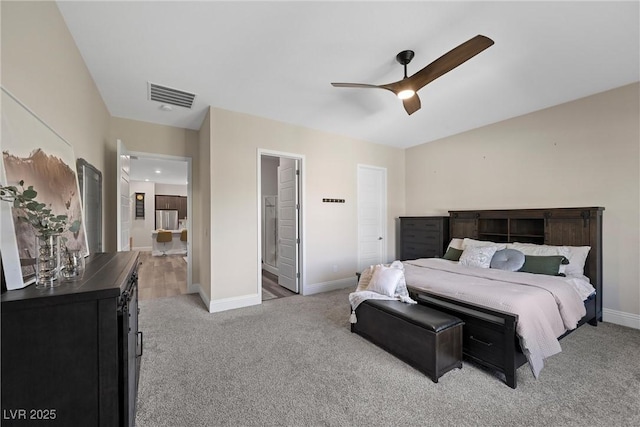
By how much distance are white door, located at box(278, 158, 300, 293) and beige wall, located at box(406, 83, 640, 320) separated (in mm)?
2950

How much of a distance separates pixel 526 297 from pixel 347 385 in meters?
1.66

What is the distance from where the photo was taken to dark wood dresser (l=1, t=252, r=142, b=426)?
0.91m

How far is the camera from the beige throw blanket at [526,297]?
205 cm

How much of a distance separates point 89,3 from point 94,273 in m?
1.92

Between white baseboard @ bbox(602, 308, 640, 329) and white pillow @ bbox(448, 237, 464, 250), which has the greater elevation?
white pillow @ bbox(448, 237, 464, 250)

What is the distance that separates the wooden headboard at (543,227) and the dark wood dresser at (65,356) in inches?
181

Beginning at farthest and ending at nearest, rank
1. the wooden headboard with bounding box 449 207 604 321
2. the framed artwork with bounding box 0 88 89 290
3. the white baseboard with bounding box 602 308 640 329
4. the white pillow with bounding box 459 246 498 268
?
the white pillow with bounding box 459 246 498 268 < the wooden headboard with bounding box 449 207 604 321 < the white baseboard with bounding box 602 308 640 329 < the framed artwork with bounding box 0 88 89 290

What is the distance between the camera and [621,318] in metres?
3.10

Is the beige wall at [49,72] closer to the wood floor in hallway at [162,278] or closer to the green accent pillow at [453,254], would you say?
the wood floor in hallway at [162,278]

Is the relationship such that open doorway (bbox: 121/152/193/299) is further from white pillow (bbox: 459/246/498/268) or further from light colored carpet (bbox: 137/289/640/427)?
white pillow (bbox: 459/246/498/268)

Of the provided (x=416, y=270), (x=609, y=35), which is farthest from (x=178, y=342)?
(x=609, y=35)

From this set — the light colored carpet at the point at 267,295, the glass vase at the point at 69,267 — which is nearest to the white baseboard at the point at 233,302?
the light colored carpet at the point at 267,295

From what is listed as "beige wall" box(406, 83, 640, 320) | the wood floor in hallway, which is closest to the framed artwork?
the wood floor in hallway

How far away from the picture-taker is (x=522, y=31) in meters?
2.16
